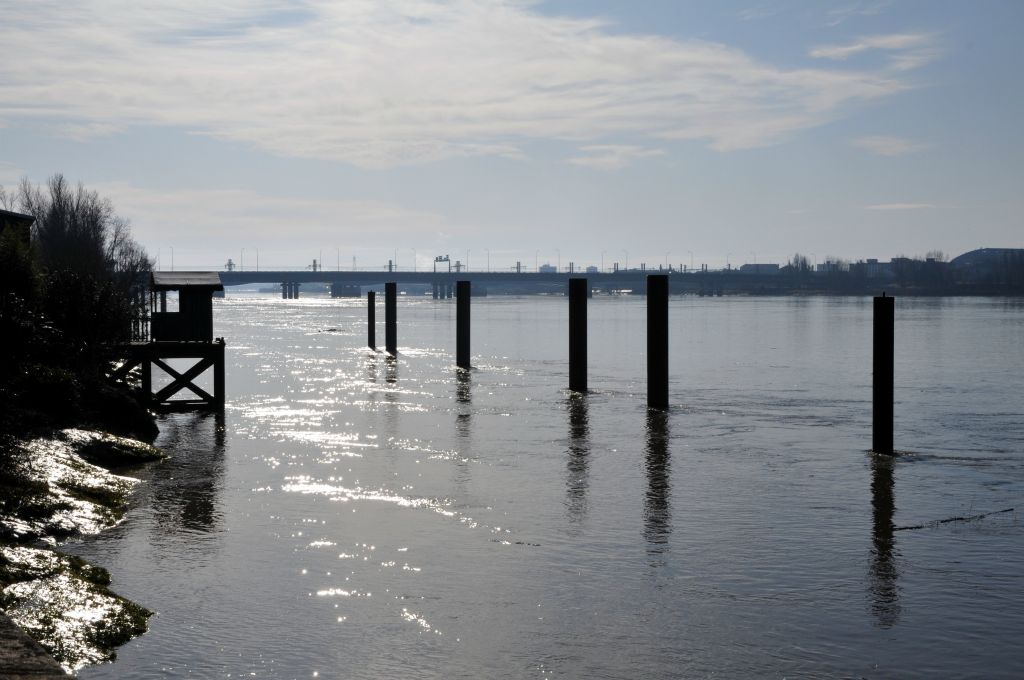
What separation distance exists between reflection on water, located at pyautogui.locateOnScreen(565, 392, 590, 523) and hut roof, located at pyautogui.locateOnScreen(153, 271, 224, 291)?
42.1ft

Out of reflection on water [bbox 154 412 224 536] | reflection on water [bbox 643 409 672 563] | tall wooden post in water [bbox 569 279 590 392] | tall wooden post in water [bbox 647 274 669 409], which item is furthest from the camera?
tall wooden post in water [bbox 569 279 590 392]

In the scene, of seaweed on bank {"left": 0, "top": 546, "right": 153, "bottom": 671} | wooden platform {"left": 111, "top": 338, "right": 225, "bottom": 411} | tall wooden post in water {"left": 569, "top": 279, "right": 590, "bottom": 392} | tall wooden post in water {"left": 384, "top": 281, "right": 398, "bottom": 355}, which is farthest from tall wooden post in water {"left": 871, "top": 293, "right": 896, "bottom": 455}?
tall wooden post in water {"left": 384, "top": 281, "right": 398, "bottom": 355}

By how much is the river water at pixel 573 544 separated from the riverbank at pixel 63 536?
18.2 inches

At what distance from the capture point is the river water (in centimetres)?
1307

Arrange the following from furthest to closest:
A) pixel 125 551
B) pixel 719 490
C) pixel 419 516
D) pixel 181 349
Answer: pixel 181 349 → pixel 719 490 → pixel 419 516 → pixel 125 551

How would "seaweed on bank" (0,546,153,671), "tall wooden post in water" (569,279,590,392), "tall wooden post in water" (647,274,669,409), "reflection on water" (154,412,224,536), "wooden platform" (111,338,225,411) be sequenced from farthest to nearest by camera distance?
1. "tall wooden post in water" (569,279,590,392)
2. "wooden platform" (111,338,225,411)
3. "tall wooden post in water" (647,274,669,409)
4. "reflection on water" (154,412,224,536)
5. "seaweed on bank" (0,546,153,671)

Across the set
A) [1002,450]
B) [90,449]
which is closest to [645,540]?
[90,449]

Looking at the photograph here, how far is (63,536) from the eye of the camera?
17.6m

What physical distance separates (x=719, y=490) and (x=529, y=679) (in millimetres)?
11610

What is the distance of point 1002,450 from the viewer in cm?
2916

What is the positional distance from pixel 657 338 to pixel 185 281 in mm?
16274

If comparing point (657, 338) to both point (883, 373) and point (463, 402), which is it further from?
point (883, 373)

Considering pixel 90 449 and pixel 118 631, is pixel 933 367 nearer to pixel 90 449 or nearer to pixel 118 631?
pixel 90 449

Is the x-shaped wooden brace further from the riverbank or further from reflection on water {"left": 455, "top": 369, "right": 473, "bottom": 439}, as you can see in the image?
the riverbank
